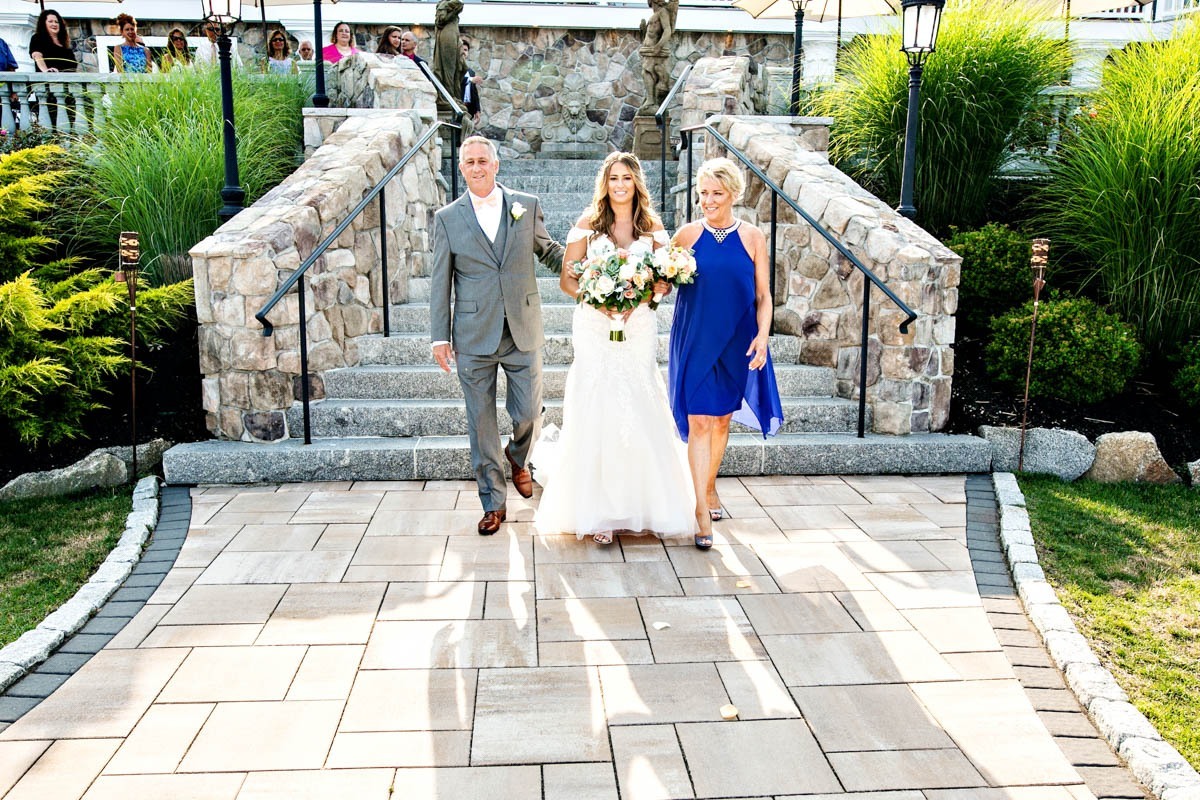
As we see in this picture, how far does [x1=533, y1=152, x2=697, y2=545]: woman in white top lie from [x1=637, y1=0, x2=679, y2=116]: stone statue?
729 cm

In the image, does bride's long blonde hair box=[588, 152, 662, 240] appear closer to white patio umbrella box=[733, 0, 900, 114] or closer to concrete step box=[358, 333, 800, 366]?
concrete step box=[358, 333, 800, 366]

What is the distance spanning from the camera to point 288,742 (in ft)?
10.3

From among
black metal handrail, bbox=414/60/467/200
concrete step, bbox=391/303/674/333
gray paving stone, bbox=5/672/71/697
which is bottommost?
gray paving stone, bbox=5/672/71/697

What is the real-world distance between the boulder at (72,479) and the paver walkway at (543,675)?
1.04m

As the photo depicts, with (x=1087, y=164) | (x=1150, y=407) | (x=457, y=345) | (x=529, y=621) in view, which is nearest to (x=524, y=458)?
(x=457, y=345)

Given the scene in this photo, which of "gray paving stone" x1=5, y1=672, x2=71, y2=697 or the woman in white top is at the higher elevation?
the woman in white top

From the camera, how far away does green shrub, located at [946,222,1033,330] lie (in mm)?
7609

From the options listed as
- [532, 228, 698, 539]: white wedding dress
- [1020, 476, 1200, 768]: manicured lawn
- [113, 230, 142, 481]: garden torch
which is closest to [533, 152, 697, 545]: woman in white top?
[532, 228, 698, 539]: white wedding dress

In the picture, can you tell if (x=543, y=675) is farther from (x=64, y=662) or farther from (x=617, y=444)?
(x=64, y=662)

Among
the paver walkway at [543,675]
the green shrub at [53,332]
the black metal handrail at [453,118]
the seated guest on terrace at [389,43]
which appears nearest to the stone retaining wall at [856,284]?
the paver walkway at [543,675]

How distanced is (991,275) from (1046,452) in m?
1.85

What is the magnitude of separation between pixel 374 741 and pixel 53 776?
0.97 metres

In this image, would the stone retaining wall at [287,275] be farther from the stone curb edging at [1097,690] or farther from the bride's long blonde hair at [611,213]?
→ the stone curb edging at [1097,690]

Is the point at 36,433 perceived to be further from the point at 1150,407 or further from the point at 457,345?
the point at 1150,407
